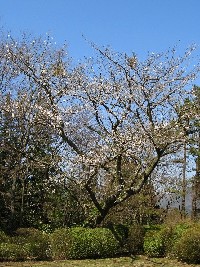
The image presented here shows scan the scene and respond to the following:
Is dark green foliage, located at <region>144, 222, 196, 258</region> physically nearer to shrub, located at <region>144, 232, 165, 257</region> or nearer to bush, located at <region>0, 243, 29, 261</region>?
shrub, located at <region>144, 232, 165, 257</region>

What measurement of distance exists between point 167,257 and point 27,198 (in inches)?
331

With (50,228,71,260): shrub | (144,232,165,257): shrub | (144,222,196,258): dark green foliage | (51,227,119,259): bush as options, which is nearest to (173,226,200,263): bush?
(144,222,196,258): dark green foliage

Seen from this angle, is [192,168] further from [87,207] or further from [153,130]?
[153,130]

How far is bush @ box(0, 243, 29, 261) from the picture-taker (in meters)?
12.0

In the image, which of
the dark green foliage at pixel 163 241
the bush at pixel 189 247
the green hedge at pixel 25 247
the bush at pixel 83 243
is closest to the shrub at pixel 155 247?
the dark green foliage at pixel 163 241

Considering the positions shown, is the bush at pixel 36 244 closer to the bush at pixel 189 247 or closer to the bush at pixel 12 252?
the bush at pixel 12 252

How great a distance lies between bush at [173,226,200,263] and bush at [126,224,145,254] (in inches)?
64.8

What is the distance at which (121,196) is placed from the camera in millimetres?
14047

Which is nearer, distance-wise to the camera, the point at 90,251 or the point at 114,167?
the point at 90,251

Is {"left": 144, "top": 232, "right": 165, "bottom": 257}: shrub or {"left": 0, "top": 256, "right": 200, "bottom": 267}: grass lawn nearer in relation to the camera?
{"left": 0, "top": 256, "right": 200, "bottom": 267}: grass lawn

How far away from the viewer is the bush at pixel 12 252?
12.0 metres

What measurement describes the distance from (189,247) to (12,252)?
17.1 feet

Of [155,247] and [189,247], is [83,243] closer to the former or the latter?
[155,247]

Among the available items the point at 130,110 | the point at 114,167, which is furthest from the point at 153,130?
the point at 114,167
